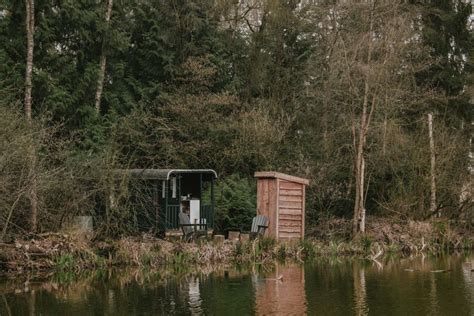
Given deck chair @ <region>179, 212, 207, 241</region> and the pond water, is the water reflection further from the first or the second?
deck chair @ <region>179, 212, 207, 241</region>

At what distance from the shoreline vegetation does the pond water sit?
2.56ft

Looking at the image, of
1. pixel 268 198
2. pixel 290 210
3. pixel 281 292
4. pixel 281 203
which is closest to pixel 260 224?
pixel 268 198

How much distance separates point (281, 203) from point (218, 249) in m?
3.85

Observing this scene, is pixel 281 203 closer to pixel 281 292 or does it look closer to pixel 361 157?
pixel 361 157

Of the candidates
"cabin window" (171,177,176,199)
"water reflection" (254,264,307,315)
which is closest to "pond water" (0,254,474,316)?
"water reflection" (254,264,307,315)

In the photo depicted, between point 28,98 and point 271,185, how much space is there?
7725 mm

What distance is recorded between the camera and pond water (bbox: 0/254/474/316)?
13.5 m

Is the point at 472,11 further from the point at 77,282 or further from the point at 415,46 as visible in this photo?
the point at 77,282

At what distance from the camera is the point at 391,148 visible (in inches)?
1078

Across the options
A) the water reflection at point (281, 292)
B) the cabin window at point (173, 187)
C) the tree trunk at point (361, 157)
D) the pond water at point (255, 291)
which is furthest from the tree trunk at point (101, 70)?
the water reflection at point (281, 292)

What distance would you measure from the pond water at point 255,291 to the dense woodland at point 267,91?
17.6 feet

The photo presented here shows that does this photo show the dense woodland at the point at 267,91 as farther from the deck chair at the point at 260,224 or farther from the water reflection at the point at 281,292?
the water reflection at the point at 281,292

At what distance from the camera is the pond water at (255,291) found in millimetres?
13523

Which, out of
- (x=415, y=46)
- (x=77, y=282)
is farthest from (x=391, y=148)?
(x=77, y=282)
